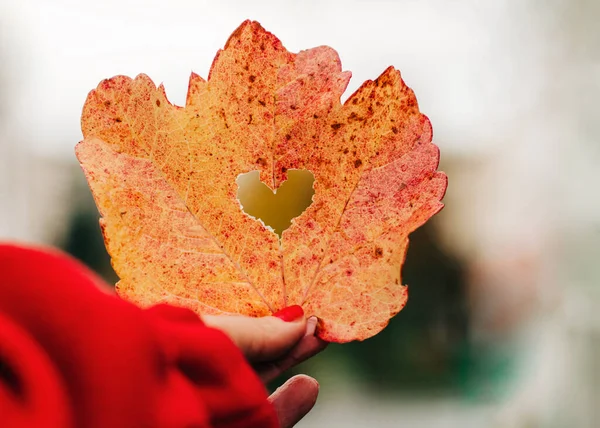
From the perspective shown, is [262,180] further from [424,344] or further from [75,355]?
[424,344]

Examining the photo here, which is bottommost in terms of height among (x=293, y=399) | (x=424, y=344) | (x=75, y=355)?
(x=424, y=344)

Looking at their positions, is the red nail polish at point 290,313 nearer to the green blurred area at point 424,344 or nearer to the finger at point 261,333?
the finger at point 261,333

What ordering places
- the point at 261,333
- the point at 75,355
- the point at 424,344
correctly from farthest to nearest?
the point at 424,344, the point at 261,333, the point at 75,355

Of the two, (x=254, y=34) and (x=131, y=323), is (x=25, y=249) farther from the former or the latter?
(x=254, y=34)

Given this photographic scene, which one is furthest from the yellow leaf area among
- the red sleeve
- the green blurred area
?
the green blurred area

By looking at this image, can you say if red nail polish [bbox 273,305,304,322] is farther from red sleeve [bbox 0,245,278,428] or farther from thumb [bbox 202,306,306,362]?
red sleeve [bbox 0,245,278,428]

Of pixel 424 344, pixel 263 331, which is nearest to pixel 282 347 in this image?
pixel 263 331
